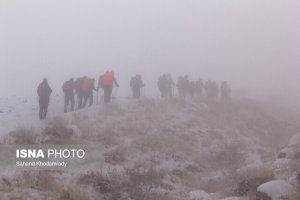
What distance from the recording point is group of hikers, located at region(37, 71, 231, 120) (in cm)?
1938

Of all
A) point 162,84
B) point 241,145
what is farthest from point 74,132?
point 162,84

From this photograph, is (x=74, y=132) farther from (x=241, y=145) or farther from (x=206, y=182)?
(x=241, y=145)

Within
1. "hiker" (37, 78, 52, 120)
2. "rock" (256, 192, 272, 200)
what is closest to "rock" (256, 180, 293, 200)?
"rock" (256, 192, 272, 200)

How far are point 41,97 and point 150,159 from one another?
6.05 metres

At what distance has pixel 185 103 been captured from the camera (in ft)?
92.4

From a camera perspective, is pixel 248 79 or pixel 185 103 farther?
pixel 248 79

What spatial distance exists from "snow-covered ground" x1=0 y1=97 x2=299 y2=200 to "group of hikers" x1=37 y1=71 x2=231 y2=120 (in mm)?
1019

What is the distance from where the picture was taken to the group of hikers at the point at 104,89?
1938cm

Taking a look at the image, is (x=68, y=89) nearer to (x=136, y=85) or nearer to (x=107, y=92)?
(x=107, y=92)

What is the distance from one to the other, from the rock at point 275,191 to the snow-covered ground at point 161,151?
0.07 m

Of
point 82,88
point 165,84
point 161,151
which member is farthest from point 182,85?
point 161,151

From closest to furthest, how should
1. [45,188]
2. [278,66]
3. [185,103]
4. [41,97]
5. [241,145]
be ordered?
[45,188] < [41,97] < [241,145] < [185,103] < [278,66]

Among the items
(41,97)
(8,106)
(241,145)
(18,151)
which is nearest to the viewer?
(18,151)

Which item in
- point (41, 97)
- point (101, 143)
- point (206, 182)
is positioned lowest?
point (206, 182)
